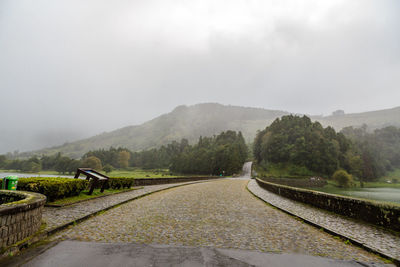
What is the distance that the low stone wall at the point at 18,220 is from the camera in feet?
14.0

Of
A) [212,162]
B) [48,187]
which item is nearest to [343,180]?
[212,162]

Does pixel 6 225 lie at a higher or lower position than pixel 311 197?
higher

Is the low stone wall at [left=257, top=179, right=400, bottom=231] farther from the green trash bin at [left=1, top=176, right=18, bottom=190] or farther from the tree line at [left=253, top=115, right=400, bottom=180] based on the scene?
the tree line at [left=253, top=115, right=400, bottom=180]

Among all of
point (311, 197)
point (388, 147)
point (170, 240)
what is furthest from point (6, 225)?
point (388, 147)

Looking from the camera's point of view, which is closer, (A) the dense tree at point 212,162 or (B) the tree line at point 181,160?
(A) the dense tree at point 212,162

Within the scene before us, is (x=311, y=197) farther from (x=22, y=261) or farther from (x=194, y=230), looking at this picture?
(x=22, y=261)

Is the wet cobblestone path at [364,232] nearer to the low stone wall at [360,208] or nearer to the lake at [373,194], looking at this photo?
the low stone wall at [360,208]

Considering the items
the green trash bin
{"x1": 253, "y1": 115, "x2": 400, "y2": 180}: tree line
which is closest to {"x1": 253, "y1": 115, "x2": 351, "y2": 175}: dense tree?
{"x1": 253, "y1": 115, "x2": 400, "y2": 180}: tree line

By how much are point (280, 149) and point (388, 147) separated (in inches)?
3929

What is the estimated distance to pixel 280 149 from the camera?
352ft

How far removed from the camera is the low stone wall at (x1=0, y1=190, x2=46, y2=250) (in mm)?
4277

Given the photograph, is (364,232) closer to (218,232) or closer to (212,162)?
(218,232)

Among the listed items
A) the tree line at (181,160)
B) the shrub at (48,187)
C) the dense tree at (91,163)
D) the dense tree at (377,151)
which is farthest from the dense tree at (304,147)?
the shrub at (48,187)

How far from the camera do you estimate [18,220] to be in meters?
4.72
